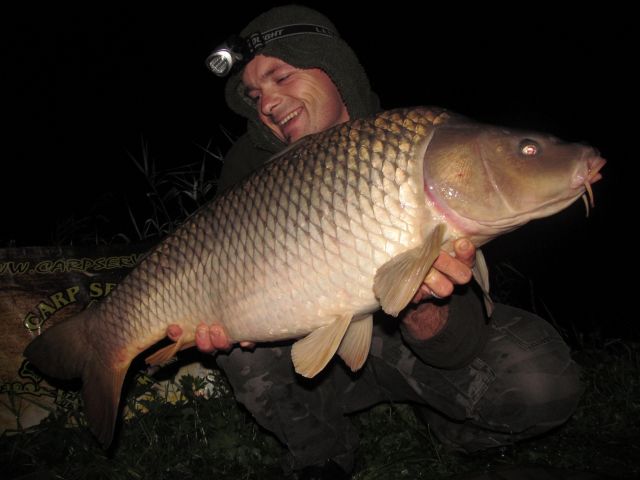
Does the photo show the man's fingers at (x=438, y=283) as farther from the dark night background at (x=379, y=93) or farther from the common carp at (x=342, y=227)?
the dark night background at (x=379, y=93)

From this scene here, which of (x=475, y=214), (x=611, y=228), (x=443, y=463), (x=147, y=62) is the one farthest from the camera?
(x=147, y=62)

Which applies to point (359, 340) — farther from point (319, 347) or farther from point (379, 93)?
point (379, 93)

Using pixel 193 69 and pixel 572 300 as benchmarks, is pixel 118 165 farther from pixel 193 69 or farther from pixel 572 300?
pixel 193 69

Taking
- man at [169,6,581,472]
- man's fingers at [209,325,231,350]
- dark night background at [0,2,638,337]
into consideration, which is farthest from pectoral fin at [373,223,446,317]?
dark night background at [0,2,638,337]

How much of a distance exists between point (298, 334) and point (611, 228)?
699 cm

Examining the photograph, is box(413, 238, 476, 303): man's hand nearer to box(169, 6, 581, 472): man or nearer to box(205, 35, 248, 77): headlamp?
box(169, 6, 581, 472): man

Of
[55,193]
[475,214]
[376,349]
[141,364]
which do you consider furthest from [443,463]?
[55,193]

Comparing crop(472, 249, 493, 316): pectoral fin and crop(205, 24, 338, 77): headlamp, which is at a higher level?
crop(205, 24, 338, 77): headlamp

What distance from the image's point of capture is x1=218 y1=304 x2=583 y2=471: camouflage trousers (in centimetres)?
183

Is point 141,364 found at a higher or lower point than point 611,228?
higher

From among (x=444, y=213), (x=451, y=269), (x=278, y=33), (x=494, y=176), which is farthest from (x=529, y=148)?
(x=278, y=33)

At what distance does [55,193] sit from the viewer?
10.5 meters

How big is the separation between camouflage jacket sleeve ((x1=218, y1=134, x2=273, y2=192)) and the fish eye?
4.34 feet

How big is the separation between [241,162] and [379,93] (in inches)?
613
